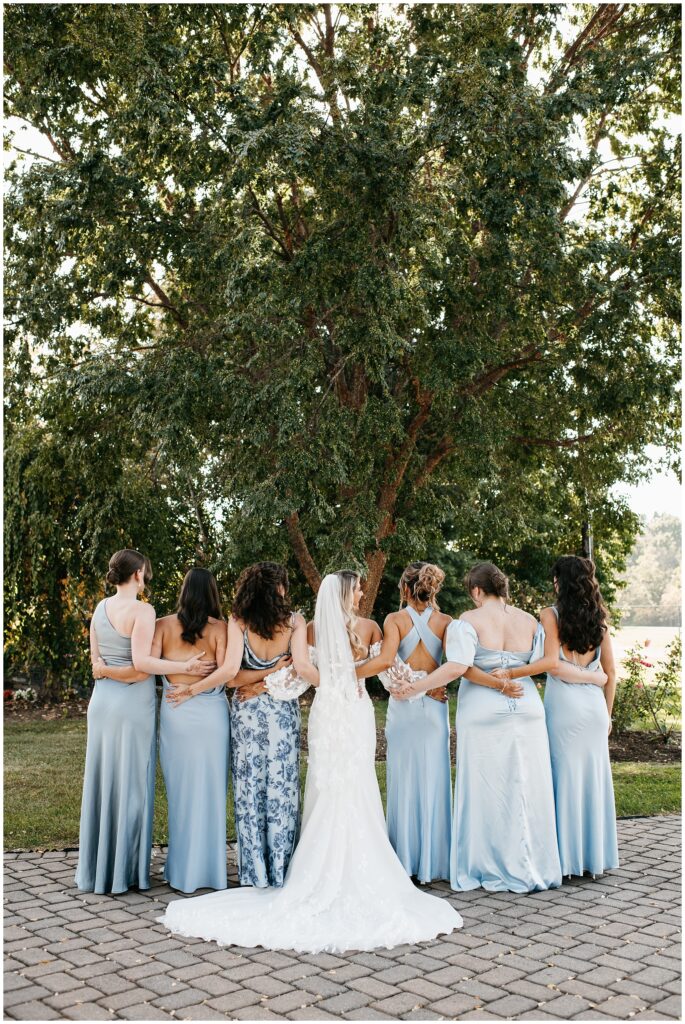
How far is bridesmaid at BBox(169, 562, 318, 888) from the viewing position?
5902mm

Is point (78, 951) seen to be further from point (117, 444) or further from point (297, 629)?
point (117, 444)

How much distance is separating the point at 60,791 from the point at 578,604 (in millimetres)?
6277

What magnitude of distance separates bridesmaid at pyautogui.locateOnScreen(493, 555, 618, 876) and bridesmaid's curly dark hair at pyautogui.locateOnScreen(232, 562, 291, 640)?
5.94 feet

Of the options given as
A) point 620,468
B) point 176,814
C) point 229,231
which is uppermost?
point 229,231

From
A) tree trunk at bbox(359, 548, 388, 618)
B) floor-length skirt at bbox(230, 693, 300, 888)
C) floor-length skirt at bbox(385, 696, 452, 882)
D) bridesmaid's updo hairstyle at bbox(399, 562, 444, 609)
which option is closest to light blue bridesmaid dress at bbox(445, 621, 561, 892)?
floor-length skirt at bbox(385, 696, 452, 882)

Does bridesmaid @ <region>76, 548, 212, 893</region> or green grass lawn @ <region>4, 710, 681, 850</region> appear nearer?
bridesmaid @ <region>76, 548, 212, 893</region>

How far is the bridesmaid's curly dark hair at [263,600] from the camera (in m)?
5.95

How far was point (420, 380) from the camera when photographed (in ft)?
35.2

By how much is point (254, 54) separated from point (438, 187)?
237 cm

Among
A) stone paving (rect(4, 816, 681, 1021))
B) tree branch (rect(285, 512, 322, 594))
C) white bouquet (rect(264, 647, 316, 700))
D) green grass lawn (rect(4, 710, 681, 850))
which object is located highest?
tree branch (rect(285, 512, 322, 594))

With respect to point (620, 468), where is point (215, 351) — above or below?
above

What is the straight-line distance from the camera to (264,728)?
602cm

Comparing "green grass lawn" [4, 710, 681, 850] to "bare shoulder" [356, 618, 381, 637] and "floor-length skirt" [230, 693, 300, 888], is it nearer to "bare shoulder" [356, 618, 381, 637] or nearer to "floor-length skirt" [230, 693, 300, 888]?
"floor-length skirt" [230, 693, 300, 888]

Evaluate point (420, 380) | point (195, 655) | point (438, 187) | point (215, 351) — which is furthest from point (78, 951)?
point (438, 187)
